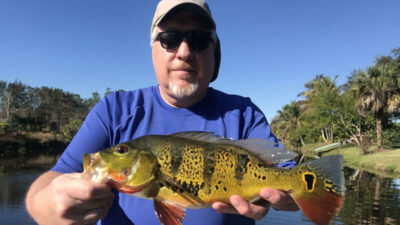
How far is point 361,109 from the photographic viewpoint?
2803 cm

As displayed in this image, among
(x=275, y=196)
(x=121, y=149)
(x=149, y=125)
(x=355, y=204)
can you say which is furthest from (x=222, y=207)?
(x=355, y=204)

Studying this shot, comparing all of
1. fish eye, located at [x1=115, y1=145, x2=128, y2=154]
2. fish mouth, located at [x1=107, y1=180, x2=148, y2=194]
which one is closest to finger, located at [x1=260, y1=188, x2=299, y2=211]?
fish mouth, located at [x1=107, y1=180, x2=148, y2=194]

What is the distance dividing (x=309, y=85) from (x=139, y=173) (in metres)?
64.0

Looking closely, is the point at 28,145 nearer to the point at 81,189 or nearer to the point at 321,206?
the point at 81,189

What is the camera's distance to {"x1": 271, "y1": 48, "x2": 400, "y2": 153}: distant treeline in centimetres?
2695

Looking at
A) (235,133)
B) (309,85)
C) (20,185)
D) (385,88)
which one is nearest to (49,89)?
(20,185)

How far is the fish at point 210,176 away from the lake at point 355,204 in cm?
1231

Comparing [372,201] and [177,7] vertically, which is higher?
[177,7]

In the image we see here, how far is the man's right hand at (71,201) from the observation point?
5.31 feet

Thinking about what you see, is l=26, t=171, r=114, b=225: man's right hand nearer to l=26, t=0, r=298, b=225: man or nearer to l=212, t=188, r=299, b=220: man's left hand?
l=26, t=0, r=298, b=225: man

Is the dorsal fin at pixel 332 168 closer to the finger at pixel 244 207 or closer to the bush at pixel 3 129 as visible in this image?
the finger at pixel 244 207

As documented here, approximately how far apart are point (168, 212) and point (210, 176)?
17.8 inches

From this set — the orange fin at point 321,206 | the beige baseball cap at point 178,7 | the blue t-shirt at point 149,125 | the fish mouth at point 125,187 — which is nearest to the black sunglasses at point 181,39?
the beige baseball cap at point 178,7

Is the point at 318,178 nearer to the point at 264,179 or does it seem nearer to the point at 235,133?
the point at 264,179
